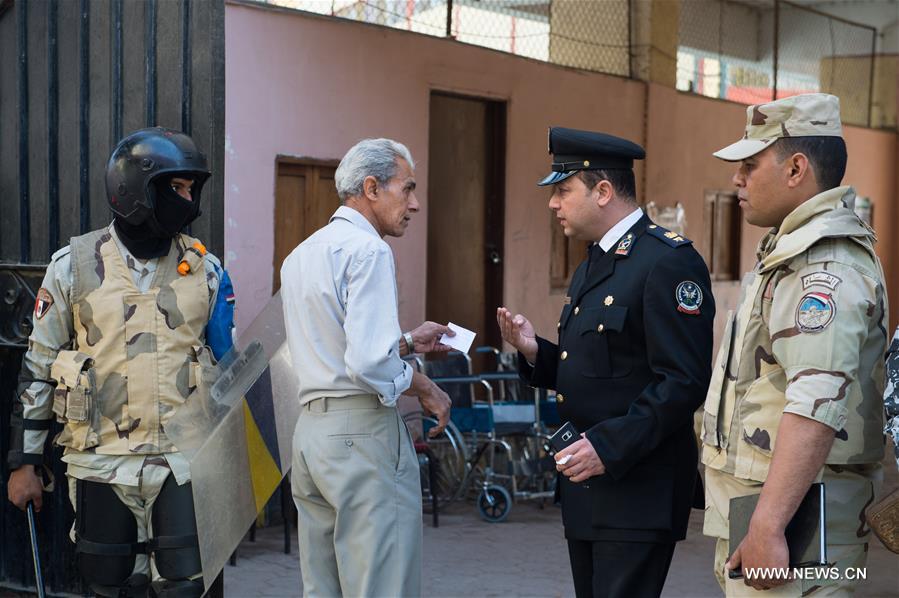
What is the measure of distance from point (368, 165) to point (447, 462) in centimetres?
464

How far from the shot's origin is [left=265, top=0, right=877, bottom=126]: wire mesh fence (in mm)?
9477

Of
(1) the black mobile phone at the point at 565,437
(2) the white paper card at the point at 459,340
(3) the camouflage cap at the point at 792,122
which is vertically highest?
(3) the camouflage cap at the point at 792,122

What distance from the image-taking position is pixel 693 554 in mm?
6957

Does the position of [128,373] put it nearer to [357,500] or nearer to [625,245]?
[357,500]

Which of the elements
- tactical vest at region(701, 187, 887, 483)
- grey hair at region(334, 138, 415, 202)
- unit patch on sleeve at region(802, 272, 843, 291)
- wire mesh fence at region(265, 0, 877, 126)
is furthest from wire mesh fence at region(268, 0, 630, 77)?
unit patch on sleeve at region(802, 272, 843, 291)

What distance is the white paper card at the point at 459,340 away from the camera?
363 cm

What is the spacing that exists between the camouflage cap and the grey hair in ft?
3.76

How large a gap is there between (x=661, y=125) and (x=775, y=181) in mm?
9402

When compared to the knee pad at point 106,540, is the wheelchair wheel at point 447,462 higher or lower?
lower

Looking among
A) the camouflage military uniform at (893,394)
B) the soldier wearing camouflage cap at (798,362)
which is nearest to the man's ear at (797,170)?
the soldier wearing camouflage cap at (798,362)

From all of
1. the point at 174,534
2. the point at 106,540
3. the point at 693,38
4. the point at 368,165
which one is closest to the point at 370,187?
the point at 368,165

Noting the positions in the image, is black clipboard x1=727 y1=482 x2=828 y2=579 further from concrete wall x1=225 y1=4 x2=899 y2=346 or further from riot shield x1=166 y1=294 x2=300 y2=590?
concrete wall x1=225 y1=4 x2=899 y2=346

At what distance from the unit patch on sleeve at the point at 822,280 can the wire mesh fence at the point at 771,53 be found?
10.3 meters

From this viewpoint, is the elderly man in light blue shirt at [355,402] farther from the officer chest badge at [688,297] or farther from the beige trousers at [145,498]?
the officer chest badge at [688,297]
